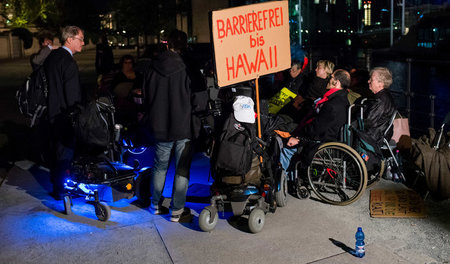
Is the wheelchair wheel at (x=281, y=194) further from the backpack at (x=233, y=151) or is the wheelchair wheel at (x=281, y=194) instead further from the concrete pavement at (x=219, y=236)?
the backpack at (x=233, y=151)

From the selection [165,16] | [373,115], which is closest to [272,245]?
[373,115]

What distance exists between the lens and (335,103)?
19.0 feet

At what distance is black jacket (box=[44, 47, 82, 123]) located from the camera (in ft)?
18.3

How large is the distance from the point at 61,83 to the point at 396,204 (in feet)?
12.9

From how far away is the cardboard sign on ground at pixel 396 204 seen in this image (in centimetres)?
534

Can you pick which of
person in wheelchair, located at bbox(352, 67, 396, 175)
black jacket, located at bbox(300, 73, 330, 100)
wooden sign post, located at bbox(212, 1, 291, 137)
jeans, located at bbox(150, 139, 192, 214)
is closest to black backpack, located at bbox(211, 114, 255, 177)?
jeans, located at bbox(150, 139, 192, 214)

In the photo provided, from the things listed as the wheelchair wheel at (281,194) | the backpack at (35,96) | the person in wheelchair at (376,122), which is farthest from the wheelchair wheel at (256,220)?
the backpack at (35,96)

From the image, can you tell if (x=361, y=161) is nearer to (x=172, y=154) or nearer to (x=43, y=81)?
(x=172, y=154)

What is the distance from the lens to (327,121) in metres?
5.83

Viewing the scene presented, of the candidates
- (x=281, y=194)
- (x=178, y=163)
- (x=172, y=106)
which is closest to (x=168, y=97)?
(x=172, y=106)

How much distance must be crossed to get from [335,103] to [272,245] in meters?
1.99

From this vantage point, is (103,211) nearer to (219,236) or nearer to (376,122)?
(219,236)

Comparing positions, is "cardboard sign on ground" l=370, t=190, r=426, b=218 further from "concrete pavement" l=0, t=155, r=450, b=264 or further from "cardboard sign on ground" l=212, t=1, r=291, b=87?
"cardboard sign on ground" l=212, t=1, r=291, b=87

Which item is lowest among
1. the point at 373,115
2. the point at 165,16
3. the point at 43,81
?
the point at 373,115
